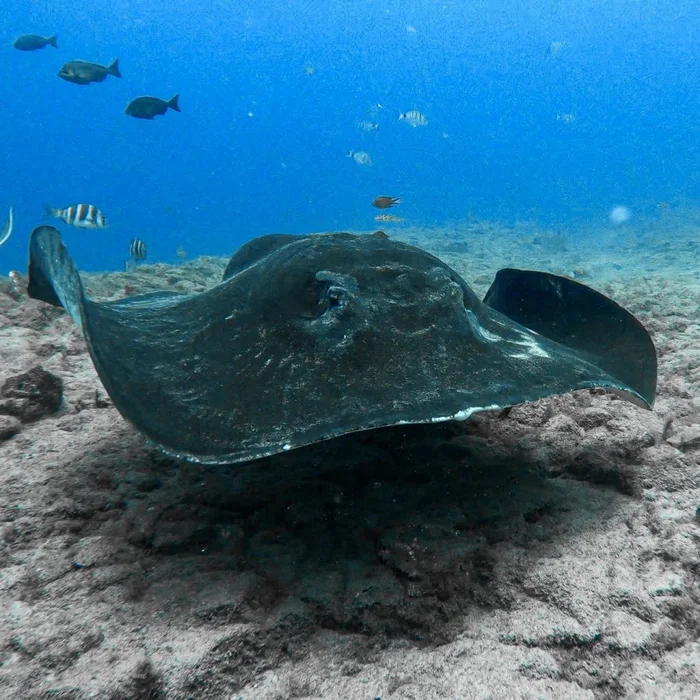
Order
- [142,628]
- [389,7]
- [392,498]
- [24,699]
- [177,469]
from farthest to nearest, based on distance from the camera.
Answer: [389,7] → [177,469] → [392,498] → [142,628] → [24,699]

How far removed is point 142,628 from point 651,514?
2.28 m

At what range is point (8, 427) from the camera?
9.56 feet

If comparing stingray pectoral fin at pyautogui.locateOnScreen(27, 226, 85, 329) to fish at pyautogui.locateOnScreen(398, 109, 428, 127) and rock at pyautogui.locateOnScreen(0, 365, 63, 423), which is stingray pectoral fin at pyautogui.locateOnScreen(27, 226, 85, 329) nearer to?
rock at pyautogui.locateOnScreen(0, 365, 63, 423)

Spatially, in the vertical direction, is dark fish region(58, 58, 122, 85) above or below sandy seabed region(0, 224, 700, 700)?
above

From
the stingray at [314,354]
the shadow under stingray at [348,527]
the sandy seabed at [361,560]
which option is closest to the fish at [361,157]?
the stingray at [314,354]

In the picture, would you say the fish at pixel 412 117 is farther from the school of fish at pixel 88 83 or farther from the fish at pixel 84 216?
the fish at pixel 84 216

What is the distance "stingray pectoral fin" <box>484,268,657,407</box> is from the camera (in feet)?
9.57

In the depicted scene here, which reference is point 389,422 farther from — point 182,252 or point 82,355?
point 182,252

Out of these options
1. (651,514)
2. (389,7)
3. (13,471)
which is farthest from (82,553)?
(389,7)

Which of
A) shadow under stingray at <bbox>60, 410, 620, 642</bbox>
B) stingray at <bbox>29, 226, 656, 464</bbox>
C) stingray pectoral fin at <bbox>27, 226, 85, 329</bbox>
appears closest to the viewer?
stingray at <bbox>29, 226, 656, 464</bbox>

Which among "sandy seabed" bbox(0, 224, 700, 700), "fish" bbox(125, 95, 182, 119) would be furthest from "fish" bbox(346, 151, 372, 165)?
"sandy seabed" bbox(0, 224, 700, 700)

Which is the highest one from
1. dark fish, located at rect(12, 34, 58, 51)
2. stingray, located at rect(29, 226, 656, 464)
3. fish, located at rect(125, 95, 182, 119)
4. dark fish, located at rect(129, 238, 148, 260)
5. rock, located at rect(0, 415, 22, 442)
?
dark fish, located at rect(12, 34, 58, 51)

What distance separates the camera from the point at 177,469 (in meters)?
2.70

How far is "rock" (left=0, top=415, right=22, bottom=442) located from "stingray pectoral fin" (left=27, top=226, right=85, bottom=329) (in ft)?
2.65
